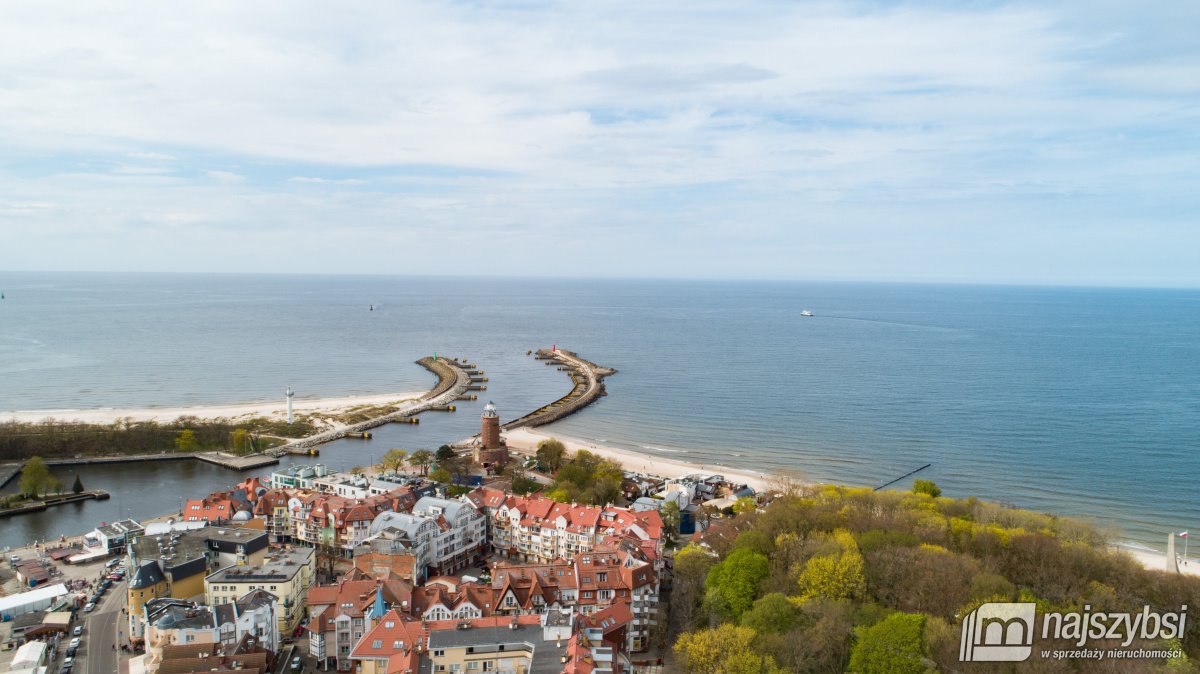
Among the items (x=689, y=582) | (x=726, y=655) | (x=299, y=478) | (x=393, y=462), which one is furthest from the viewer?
(x=393, y=462)

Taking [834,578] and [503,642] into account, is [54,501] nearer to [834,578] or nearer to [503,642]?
[503,642]

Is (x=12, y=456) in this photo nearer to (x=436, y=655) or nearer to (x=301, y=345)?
(x=436, y=655)

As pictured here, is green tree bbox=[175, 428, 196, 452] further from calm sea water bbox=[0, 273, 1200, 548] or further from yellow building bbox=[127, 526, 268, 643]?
yellow building bbox=[127, 526, 268, 643]

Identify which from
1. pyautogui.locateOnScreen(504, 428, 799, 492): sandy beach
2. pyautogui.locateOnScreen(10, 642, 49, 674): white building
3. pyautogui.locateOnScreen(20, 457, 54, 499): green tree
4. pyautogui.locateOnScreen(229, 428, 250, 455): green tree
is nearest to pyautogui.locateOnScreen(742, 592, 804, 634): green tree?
pyautogui.locateOnScreen(10, 642, 49, 674): white building

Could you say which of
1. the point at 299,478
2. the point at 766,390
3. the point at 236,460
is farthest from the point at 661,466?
the point at 766,390

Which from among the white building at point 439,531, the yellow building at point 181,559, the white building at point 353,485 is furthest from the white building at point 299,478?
the white building at point 439,531

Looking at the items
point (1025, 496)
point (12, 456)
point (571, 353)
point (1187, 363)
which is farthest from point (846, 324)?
point (12, 456)

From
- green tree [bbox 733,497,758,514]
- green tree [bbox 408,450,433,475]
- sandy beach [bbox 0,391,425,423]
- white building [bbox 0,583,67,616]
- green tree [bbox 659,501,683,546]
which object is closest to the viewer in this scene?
white building [bbox 0,583,67,616]
